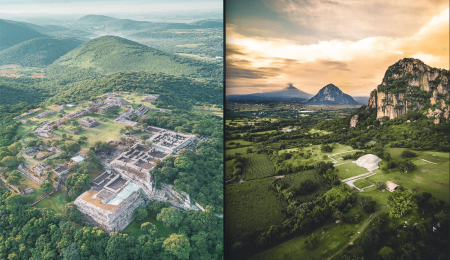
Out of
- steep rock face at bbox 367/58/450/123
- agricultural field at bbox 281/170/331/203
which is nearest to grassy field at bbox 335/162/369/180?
agricultural field at bbox 281/170/331/203

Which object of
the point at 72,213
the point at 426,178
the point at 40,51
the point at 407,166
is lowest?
the point at 72,213

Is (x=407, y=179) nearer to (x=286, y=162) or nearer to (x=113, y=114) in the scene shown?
(x=286, y=162)

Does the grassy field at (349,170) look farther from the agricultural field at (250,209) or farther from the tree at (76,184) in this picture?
the tree at (76,184)

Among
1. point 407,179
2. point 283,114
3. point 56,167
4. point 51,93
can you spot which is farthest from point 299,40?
point 51,93

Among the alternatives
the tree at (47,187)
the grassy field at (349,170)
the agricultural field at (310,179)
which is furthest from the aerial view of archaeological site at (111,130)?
the grassy field at (349,170)

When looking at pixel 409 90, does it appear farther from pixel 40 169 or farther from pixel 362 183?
pixel 40 169

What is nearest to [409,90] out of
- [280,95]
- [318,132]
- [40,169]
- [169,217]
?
[318,132]
